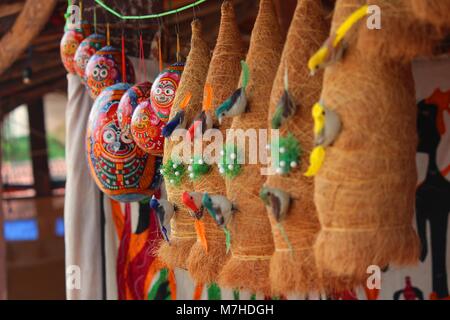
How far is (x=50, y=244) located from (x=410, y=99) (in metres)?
5.76

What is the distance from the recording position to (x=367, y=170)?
1.01 meters

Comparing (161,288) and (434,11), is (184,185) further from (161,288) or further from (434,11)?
(161,288)

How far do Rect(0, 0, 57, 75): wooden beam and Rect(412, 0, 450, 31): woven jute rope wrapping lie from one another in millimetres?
1930

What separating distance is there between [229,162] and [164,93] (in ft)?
1.49

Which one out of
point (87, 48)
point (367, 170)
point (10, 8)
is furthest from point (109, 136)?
point (10, 8)

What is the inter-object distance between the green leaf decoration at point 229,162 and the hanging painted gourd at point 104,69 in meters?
0.85

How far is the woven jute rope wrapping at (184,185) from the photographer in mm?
1508

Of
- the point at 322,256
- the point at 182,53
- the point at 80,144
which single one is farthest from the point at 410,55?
the point at 80,144

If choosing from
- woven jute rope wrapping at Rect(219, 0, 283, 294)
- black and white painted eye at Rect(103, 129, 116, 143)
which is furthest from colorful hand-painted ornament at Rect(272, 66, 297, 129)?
black and white painted eye at Rect(103, 129, 116, 143)

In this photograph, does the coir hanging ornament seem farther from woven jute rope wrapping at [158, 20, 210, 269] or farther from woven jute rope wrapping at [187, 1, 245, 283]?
woven jute rope wrapping at [187, 1, 245, 283]

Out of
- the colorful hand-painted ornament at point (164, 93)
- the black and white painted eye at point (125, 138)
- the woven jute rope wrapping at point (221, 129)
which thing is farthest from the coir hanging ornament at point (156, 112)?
the woven jute rope wrapping at point (221, 129)

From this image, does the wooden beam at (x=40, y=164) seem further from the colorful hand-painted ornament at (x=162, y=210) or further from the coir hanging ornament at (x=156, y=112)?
the colorful hand-painted ornament at (x=162, y=210)

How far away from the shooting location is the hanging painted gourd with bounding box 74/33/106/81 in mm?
2123

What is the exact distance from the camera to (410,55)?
984 mm
